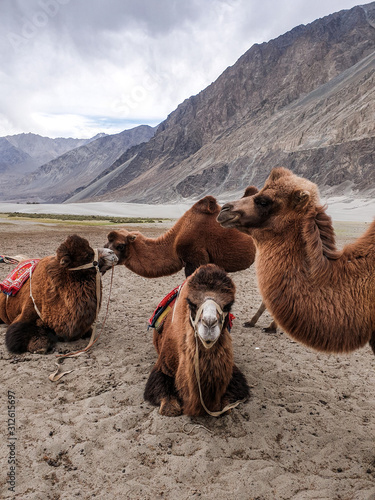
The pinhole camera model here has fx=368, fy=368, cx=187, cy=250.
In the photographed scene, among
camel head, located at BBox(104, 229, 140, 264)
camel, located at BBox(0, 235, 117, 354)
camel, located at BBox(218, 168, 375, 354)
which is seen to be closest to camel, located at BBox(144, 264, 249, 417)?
camel, located at BBox(218, 168, 375, 354)

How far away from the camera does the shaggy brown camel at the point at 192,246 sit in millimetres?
5348

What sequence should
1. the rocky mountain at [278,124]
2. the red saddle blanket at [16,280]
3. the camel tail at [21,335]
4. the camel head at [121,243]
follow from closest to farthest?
the camel tail at [21,335] → the red saddle blanket at [16,280] → the camel head at [121,243] → the rocky mountain at [278,124]

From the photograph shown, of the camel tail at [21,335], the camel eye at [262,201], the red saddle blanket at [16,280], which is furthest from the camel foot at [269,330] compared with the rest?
the red saddle blanket at [16,280]

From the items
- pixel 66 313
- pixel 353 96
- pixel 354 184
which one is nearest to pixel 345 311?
pixel 66 313

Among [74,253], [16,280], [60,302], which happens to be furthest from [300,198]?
[16,280]

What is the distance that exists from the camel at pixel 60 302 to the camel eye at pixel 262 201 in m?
2.64

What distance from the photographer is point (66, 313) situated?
473cm

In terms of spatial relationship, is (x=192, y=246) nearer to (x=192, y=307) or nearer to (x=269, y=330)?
(x=269, y=330)

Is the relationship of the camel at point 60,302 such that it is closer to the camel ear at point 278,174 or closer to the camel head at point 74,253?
the camel head at point 74,253

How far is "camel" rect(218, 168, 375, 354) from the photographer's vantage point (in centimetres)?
268

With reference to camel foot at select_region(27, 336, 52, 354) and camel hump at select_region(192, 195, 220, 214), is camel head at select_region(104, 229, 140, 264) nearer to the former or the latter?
camel hump at select_region(192, 195, 220, 214)

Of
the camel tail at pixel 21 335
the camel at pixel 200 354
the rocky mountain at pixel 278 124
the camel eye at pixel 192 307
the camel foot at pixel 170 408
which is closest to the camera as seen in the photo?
the camel at pixel 200 354

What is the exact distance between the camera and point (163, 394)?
3.47 m

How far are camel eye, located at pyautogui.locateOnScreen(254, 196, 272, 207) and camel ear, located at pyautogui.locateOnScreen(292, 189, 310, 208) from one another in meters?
0.19
